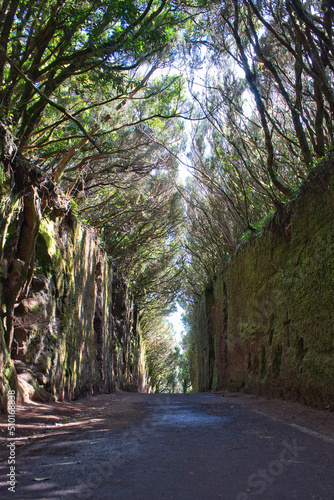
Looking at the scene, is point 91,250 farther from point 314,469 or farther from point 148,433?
point 314,469

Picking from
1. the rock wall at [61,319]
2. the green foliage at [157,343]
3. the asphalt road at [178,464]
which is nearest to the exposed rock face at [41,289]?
the rock wall at [61,319]

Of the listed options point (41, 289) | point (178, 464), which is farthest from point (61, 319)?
point (178, 464)

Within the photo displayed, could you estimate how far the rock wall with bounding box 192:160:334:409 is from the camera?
516 cm

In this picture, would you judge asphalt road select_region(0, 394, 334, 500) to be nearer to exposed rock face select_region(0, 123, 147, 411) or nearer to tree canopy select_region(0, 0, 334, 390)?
exposed rock face select_region(0, 123, 147, 411)

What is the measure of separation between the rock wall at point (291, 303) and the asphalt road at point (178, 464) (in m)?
1.53

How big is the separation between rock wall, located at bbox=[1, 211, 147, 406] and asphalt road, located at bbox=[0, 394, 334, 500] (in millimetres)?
1781

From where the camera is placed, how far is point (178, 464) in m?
2.66

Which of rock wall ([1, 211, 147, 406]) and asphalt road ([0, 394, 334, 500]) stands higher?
rock wall ([1, 211, 147, 406])

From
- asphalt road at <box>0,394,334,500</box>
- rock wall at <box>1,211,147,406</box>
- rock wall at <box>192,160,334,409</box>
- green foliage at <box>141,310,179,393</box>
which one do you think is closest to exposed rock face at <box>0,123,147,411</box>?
rock wall at <box>1,211,147,406</box>

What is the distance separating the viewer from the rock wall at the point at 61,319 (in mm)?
5734

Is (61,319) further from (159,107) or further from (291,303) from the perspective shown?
(159,107)

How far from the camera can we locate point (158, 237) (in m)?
16.4

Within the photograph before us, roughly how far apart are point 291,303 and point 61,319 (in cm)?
416

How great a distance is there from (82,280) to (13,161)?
4.05 m
